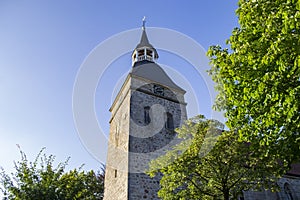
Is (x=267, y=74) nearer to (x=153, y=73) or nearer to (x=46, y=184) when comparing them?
(x=46, y=184)

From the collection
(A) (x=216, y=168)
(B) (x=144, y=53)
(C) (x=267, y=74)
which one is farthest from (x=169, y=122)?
(C) (x=267, y=74)

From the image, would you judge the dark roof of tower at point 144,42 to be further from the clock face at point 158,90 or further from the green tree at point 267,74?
the green tree at point 267,74

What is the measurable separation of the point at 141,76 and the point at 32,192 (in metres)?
11.6

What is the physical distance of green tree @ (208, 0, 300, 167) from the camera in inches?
208

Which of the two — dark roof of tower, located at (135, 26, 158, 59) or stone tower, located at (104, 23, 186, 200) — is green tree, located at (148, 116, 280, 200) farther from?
dark roof of tower, located at (135, 26, 158, 59)

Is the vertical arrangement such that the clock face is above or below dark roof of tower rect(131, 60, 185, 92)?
below

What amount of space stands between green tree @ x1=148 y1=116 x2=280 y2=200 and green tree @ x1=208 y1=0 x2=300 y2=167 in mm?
1957

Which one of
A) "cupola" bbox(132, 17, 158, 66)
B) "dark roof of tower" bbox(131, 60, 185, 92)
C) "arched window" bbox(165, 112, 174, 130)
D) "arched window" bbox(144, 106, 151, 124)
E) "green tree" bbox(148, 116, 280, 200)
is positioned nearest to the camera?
"green tree" bbox(148, 116, 280, 200)

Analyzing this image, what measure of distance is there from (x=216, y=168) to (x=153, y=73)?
12.5 meters

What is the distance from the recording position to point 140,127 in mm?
16250

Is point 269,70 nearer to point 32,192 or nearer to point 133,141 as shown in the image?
point 32,192

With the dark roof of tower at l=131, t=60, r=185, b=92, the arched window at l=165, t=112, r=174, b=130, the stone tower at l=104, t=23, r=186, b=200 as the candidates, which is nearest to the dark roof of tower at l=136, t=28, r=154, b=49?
the dark roof of tower at l=131, t=60, r=185, b=92

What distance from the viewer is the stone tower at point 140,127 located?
551 inches

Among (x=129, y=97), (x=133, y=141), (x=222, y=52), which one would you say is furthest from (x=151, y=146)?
(x=222, y=52)
